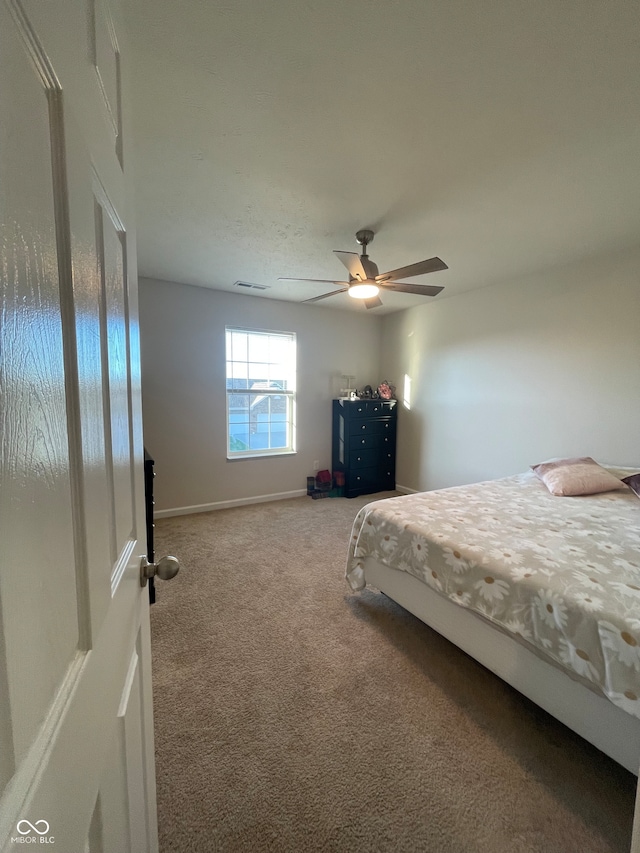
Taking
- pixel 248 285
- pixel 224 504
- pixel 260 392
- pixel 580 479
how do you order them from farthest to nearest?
1. pixel 260 392
2. pixel 224 504
3. pixel 248 285
4. pixel 580 479

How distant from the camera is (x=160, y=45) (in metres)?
1.21

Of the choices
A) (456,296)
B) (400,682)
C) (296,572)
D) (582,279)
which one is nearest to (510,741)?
(400,682)

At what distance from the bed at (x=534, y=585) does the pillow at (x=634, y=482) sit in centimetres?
6

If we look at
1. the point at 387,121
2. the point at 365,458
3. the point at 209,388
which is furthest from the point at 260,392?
the point at 387,121

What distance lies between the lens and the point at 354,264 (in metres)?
2.26

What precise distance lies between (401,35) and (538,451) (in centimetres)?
322

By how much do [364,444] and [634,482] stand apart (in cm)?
264

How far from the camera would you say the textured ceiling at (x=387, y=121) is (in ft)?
3.73

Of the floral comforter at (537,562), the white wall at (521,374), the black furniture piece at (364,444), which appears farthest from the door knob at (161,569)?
the black furniture piece at (364,444)

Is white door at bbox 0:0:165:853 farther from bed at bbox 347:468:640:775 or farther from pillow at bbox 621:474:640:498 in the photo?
pillow at bbox 621:474:640:498

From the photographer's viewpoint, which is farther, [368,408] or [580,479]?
[368,408]

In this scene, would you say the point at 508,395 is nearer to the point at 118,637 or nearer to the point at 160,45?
the point at 160,45

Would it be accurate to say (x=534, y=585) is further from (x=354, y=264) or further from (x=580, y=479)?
(x=354, y=264)

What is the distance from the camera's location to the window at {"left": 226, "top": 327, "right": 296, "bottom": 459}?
13.4 feet
